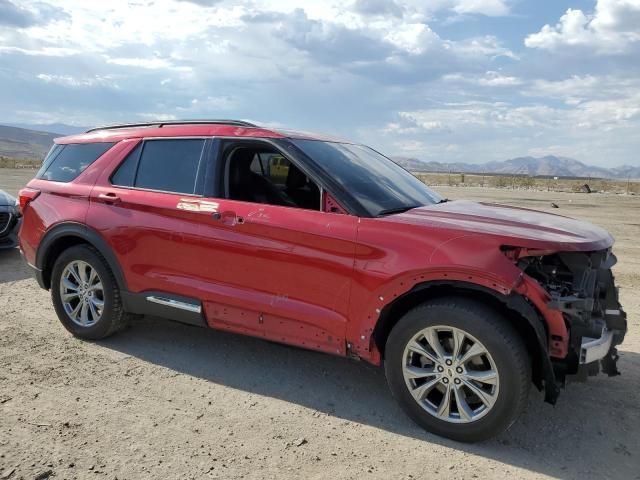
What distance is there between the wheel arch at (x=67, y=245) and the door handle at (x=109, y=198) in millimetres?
284

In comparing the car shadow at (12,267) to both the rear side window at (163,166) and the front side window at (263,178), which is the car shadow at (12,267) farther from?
the front side window at (263,178)

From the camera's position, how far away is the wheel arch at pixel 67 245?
15.1 feet

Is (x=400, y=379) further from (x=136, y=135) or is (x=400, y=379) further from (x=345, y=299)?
(x=136, y=135)

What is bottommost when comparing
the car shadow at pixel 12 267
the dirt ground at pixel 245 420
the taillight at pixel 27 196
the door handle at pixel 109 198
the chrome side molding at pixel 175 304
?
the dirt ground at pixel 245 420

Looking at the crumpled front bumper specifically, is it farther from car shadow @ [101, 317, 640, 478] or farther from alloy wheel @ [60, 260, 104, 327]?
alloy wheel @ [60, 260, 104, 327]

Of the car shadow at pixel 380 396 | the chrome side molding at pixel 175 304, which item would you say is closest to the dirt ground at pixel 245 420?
the car shadow at pixel 380 396

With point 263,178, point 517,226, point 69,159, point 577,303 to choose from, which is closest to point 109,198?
point 69,159

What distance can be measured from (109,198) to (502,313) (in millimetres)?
3301

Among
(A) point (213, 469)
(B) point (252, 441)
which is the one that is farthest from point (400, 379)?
(A) point (213, 469)

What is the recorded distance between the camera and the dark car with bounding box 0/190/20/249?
8312 millimetres

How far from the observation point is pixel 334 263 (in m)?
3.57

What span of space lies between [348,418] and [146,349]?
2.07 metres

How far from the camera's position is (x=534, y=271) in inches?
127

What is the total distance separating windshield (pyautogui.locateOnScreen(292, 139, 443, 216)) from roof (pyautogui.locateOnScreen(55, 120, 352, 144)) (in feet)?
0.69
